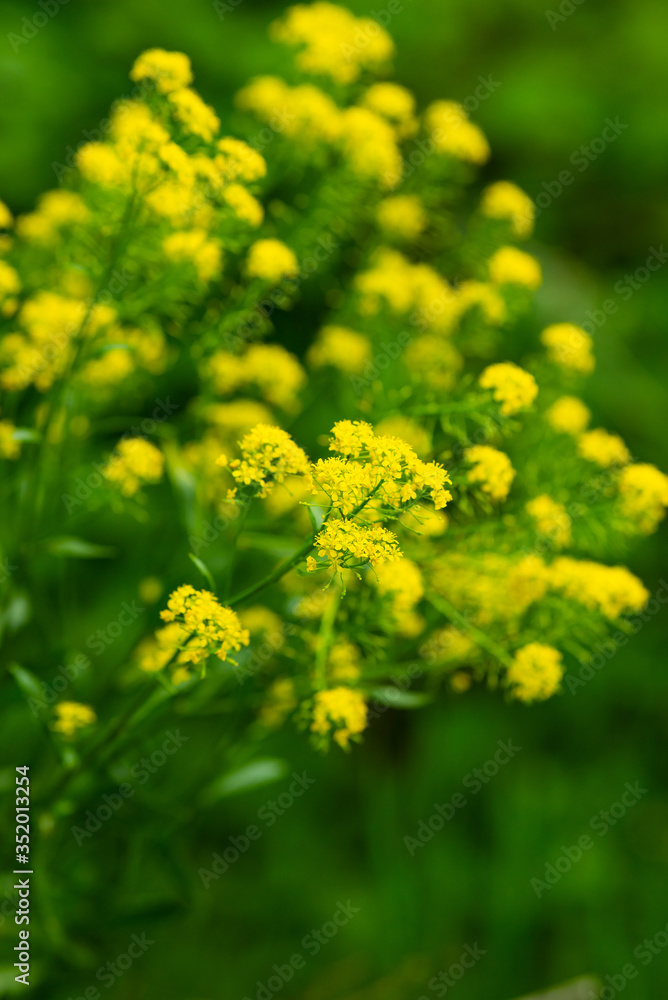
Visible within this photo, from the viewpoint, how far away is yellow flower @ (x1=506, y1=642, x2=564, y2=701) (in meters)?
0.92

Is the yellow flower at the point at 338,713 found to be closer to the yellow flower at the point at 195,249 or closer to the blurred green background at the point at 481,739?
the yellow flower at the point at 195,249

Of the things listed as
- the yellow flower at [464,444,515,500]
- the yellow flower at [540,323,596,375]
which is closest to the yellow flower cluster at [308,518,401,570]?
the yellow flower at [464,444,515,500]

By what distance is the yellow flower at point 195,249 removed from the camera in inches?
40.4

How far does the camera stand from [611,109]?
8.07 feet

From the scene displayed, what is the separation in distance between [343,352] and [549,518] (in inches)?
15.8

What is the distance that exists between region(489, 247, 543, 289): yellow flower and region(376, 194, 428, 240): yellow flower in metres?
0.14

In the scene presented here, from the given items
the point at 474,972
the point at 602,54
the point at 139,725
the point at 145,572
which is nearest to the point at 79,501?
the point at 145,572

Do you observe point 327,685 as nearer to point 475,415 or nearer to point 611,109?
point 475,415

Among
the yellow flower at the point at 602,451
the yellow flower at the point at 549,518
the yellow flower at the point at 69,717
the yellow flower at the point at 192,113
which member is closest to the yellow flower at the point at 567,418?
the yellow flower at the point at 602,451

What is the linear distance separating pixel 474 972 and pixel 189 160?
72.7 inches

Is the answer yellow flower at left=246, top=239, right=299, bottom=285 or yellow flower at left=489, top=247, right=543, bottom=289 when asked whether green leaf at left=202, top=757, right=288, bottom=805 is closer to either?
yellow flower at left=246, top=239, right=299, bottom=285

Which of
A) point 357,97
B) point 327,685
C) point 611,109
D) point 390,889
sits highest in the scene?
point 611,109

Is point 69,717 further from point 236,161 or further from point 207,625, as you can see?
point 236,161

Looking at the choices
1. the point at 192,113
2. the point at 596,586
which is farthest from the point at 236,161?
the point at 596,586
